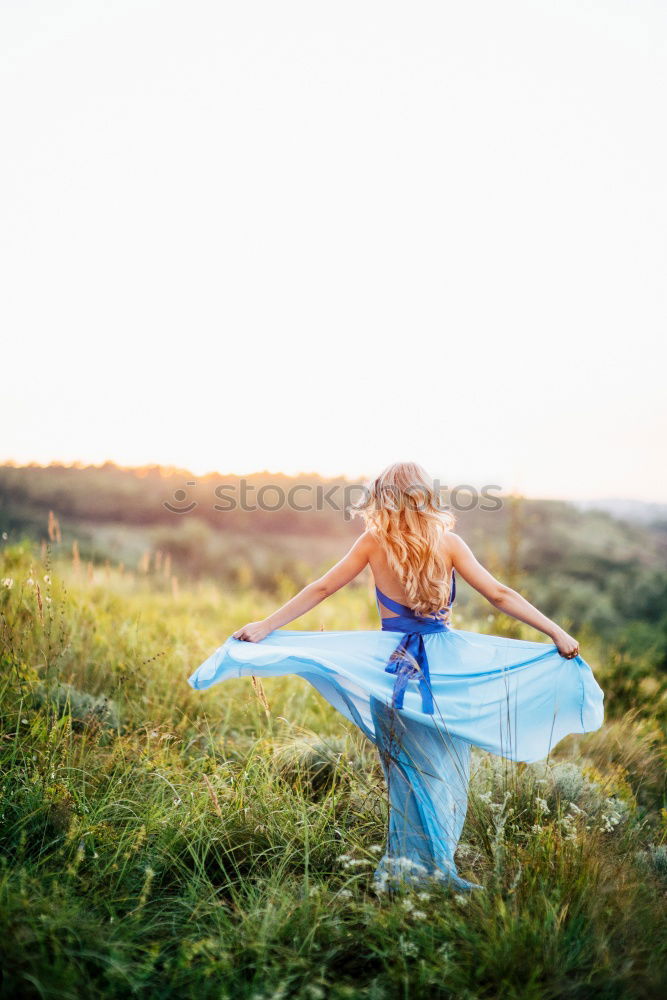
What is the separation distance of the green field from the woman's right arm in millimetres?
783

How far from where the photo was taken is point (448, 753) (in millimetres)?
3355

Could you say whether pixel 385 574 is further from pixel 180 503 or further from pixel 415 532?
pixel 180 503

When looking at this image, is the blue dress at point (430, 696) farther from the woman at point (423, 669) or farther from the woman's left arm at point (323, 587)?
the woman's left arm at point (323, 587)

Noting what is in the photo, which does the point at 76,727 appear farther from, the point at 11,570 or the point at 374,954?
the point at 374,954

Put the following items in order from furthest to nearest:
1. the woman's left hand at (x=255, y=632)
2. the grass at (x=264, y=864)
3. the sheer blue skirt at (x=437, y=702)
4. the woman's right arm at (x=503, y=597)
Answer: the woman's left hand at (x=255, y=632)
the woman's right arm at (x=503, y=597)
the sheer blue skirt at (x=437, y=702)
the grass at (x=264, y=864)

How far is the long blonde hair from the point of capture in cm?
334

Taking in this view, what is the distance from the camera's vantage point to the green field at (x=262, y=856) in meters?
2.36

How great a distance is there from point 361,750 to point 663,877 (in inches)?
69.2

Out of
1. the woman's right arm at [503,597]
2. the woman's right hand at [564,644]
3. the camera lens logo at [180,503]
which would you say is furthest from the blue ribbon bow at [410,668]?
the camera lens logo at [180,503]

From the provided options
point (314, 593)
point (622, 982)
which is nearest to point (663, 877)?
point (622, 982)

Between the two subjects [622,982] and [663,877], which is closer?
[622,982]

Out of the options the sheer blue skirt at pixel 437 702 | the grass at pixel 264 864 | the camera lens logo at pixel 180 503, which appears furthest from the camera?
the camera lens logo at pixel 180 503

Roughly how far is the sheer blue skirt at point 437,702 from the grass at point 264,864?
20cm

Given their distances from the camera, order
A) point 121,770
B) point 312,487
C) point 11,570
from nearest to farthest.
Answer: point 121,770 → point 11,570 → point 312,487
